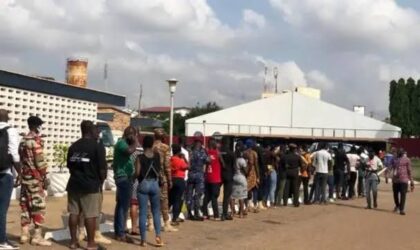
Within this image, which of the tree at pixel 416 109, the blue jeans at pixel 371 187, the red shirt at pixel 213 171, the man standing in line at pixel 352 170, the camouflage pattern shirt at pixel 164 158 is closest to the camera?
the camouflage pattern shirt at pixel 164 158

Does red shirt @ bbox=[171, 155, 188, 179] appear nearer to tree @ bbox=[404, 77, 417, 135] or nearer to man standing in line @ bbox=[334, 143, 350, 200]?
man standing in line @ bbox=[334, 143, 350, 200]

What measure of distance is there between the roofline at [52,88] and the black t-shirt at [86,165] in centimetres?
1090

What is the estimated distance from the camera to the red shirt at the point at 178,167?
1294cm

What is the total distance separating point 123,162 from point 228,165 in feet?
14.3

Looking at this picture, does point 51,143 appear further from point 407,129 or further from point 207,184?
point 407,129

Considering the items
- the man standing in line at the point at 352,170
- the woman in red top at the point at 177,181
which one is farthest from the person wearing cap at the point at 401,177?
the woman in red top at the point at 177,181

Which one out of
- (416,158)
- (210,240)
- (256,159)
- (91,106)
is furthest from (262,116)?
(210,240)

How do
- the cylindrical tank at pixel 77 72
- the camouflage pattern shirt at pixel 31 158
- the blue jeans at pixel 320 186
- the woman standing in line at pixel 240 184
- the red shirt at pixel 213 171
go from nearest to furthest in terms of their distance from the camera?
the camouflage pattern shirt at pixel 31 158
the red shirt at pixel 213 171
the woman standing in line at pixel 240 184
the blue jeans at pixel 320 186
the cylindrical tank at pixel 77 72

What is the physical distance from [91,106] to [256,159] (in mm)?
10798

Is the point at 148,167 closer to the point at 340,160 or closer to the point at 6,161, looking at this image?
the point at 6,161

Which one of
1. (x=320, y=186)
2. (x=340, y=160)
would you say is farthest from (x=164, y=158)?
(x=340, y=160)

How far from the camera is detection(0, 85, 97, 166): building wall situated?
65.2 feet

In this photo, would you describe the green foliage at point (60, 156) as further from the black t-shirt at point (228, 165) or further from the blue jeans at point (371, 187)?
the blue jeans at point (371, 187)

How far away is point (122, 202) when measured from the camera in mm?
10828
